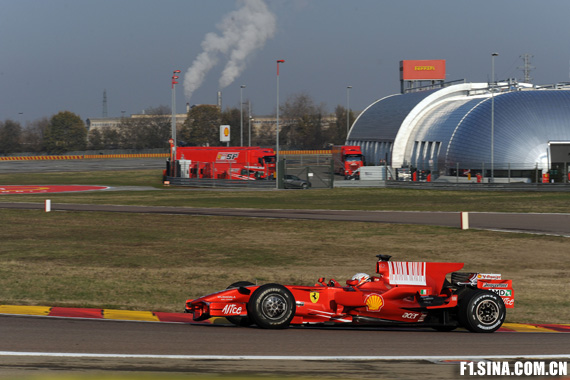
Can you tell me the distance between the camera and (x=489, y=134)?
2584 inches

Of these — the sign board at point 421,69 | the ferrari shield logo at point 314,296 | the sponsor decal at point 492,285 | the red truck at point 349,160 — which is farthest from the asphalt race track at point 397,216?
the sign board at point 421,69

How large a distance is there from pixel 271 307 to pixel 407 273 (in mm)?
2218

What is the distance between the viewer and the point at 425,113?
278ft

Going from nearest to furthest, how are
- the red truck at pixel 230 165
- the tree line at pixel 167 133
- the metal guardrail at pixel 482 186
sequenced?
the metal guardrail at pixel 482 186, the red truck at pixel 230 165, the tree line at pixel 167 133

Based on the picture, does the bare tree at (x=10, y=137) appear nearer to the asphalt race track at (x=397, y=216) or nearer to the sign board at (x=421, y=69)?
the sign board at (x=421, y=69)

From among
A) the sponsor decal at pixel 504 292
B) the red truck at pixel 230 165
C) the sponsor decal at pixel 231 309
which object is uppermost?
the red truck at pixel 230 165

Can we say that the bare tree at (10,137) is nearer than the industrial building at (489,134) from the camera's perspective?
No

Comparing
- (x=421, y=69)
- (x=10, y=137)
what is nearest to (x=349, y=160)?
(x=421, y=69)

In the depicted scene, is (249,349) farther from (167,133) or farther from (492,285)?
(167,133)

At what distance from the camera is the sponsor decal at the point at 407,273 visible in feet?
34.9

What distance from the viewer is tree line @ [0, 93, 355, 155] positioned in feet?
483

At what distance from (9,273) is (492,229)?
17833mm

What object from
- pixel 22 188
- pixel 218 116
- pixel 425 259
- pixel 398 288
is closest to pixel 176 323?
pixel 398 288

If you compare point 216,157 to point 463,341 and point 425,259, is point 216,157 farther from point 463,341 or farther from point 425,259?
point 463,341
